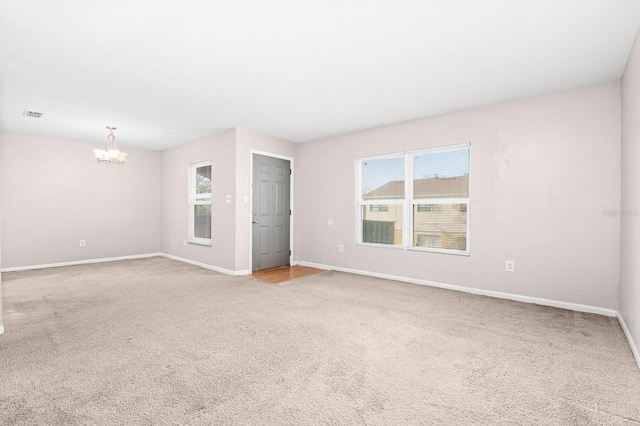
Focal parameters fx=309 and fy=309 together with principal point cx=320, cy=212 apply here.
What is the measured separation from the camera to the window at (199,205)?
634cm

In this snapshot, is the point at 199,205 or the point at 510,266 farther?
the point at 199,205

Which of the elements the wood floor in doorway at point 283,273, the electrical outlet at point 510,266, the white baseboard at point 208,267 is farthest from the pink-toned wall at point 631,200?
the white baseboard at point 208,267

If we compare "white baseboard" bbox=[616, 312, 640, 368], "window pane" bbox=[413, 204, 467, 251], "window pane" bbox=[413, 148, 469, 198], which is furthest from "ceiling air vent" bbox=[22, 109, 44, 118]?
"white baseboard" bbox=[616, 312, 640, 368]

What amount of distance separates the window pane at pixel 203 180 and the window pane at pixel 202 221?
0.32 meters

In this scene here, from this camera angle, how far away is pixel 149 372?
2.06 metres

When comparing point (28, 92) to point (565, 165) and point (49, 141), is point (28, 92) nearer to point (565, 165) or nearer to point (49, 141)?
point (49, 141)

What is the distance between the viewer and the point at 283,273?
5.34 m

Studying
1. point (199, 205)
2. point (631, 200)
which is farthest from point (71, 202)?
point (631, 200)

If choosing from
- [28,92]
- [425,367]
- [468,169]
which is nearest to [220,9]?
[425,367]

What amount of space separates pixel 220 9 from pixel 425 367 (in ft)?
9.37

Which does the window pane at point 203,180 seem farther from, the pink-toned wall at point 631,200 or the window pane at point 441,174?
the pink-toned wall at point 631,200

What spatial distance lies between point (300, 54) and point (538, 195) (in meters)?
3.10

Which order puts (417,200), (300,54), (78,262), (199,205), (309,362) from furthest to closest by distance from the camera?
(199,205) < (78,262) < (417,200) < (300,54) < (309,362)

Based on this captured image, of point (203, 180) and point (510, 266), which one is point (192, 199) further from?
point (510, 266)
